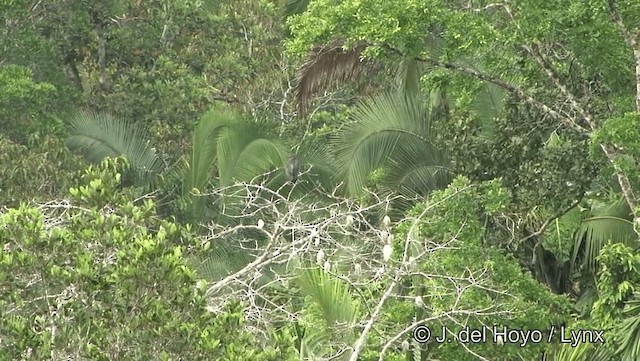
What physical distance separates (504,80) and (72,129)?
690 centimetres

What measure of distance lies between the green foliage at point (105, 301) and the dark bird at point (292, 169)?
6.84 metres

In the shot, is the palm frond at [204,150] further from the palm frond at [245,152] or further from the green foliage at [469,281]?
the green foliage at [469,281]

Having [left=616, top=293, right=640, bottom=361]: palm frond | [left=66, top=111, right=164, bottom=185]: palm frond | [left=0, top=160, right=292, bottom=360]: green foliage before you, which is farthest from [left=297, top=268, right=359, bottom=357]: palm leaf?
[left=66, top=111, right=164, bottom=185]: palm frond

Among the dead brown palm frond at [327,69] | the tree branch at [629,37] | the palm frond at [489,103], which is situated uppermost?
the tree branch at [629,37]

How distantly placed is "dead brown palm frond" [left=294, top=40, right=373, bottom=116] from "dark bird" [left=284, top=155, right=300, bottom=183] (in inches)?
37.8

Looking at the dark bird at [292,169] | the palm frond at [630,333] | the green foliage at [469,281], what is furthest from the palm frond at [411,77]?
the palm frond at [630,333]

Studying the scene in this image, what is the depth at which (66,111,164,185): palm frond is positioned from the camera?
1436cm

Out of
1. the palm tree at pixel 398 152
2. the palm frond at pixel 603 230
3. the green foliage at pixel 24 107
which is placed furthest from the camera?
the green foliage at pixel 24 107

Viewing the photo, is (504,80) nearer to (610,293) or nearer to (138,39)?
(610,293)

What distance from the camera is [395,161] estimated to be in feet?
39.3

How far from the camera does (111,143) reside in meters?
14.4

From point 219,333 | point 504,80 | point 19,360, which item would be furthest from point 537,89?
point 19,360

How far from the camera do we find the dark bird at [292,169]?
12.7 metres

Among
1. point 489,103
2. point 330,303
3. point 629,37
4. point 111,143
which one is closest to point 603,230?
point 489,103
